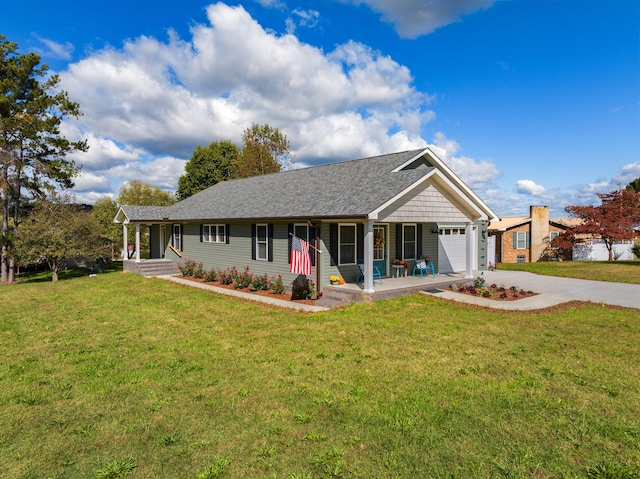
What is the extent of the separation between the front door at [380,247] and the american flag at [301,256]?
10.0 ft

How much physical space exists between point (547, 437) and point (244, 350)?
478 centimetres

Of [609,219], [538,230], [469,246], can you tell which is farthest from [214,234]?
[609,219]

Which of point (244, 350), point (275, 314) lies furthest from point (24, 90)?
point (244, 350)

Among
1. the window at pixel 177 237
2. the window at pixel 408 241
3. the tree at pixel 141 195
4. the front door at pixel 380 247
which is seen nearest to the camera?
the front door at pixel 380 247

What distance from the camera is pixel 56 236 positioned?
1745 centimetres

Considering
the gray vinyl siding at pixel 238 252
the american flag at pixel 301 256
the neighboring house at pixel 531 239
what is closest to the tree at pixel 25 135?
the gray vinyl siding at pixel 238 252

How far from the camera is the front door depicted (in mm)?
13312

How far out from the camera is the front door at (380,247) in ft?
43.7

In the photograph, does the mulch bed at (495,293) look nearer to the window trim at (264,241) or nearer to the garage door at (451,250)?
the garage door at (451,250)

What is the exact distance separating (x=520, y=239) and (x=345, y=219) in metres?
21.8

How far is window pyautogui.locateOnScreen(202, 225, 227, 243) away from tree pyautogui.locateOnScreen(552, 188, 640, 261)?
78.6 ft

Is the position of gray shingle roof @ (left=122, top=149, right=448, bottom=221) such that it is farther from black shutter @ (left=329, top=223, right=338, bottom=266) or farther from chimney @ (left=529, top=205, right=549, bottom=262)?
chimney @ (left=529, top=205, right=549, bottom=262)

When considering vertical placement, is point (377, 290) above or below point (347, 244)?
below

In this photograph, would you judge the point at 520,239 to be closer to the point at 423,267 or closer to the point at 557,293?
the point at 557,293
